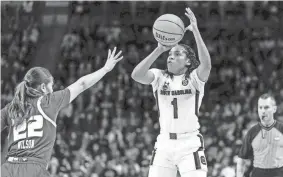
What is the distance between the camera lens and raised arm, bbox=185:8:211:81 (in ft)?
21.4

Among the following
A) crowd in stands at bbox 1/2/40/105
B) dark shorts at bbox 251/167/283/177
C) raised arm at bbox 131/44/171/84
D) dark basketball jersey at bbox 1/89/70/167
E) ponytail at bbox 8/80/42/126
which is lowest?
dark shorts at bbox 251/167/283/177

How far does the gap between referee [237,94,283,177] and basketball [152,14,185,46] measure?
2.09 m

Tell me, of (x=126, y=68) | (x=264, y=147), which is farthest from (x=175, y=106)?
(x=126, y=68)

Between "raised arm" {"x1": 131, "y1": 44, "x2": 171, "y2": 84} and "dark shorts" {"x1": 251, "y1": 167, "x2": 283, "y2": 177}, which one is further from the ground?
"raised arm" {"x1": 131, "y1": 44, "x2": 171, "y2": 84}

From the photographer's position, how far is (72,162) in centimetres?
1516

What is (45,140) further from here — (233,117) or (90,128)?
(233,117)

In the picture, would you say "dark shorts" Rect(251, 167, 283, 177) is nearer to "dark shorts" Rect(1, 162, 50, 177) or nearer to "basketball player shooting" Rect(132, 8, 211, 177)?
"basketball player shooting" Rect(132, 8, 211, 177)

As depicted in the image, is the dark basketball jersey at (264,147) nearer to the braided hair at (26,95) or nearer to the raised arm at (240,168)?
the raised arm at (240,168)

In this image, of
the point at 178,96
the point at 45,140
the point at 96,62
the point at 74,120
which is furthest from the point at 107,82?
the point at 45,140

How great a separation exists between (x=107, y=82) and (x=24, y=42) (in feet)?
13.4

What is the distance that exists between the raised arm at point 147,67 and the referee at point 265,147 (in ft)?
7.05

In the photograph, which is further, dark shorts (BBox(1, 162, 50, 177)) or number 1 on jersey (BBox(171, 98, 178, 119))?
number 1 on jersey (BBox(171, 98, 178, 119))

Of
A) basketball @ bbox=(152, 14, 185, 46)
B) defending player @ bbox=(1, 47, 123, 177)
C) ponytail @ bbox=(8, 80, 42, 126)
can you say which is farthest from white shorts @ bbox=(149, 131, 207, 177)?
ponytail @ bbox=(8, 80, 42, 126)

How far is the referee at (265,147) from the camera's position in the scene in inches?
328
